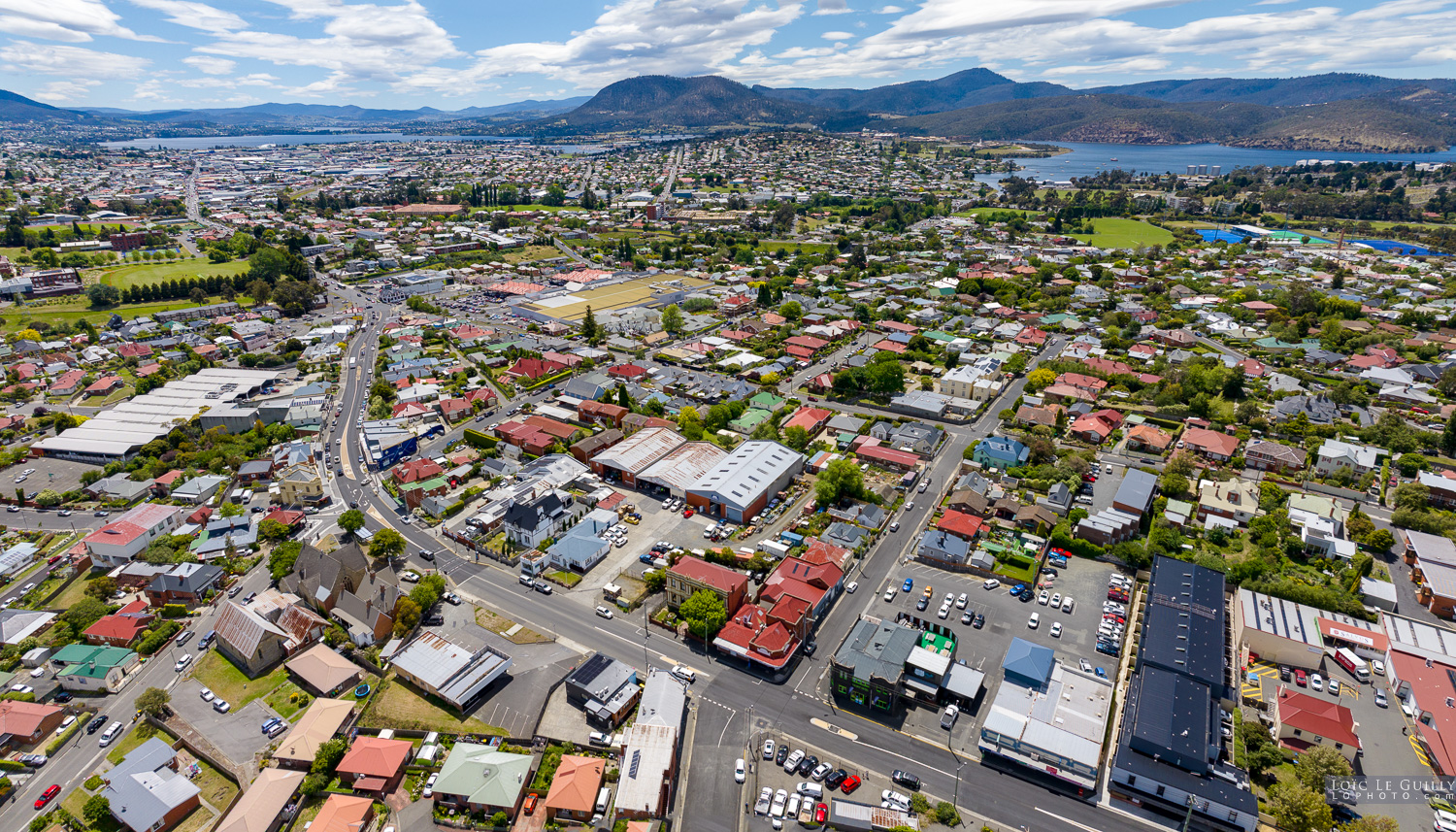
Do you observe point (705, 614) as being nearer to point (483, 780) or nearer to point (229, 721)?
point (483, 780)

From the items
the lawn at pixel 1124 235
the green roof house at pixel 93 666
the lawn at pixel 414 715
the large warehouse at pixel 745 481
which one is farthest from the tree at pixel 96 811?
the lawn at pixel 1124 235

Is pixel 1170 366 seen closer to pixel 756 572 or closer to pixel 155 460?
pixel 756 572

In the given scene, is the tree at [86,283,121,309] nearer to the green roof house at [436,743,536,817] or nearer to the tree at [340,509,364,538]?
the tree at [340,509,364,538]

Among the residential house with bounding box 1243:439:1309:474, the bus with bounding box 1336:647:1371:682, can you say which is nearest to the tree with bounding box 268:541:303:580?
the bus with bounding box 1336:647:1371:682

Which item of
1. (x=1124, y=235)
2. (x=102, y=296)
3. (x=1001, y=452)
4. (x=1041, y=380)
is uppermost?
(x=1124, y=235)

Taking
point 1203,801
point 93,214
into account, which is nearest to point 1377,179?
point 1203,801

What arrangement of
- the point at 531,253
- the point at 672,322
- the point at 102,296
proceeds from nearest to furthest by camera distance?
the point at 672,322, the point at 102,296, the point at 531,253

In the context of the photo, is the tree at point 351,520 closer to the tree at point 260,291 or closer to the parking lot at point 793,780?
the parking lot at point 793,780

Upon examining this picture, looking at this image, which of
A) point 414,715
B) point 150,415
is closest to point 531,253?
point 150,415
